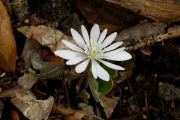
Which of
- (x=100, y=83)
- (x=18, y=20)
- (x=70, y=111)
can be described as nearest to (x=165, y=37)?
(x=100, y=83)

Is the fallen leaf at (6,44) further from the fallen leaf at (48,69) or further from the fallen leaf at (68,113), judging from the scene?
the fallen leaf at (68,113)

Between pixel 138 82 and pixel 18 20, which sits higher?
pixel 18 20

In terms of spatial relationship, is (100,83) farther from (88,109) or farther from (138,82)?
(138,82)

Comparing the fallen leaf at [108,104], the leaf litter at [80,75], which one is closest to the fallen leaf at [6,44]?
the leaf litter at [80,75]

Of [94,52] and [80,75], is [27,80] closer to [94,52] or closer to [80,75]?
[80,75]

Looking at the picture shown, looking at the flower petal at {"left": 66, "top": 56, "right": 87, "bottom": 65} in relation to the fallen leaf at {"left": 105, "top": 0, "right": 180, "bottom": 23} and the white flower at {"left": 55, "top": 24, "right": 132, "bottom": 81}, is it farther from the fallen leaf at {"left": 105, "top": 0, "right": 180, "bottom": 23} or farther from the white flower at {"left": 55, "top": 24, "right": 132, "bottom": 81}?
the fallen leaf at {"left": 105, "top": 0, "right": 180, "bottom": 23}

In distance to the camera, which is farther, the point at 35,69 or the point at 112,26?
the point at 112,26

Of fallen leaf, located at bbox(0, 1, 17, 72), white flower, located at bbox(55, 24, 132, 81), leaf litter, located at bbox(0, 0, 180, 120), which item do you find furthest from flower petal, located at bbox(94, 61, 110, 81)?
fallen leaf, located at bbox(0, 1, 17, 72)
